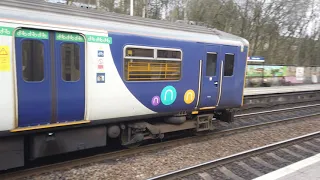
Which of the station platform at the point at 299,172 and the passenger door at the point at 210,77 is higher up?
the passenger door at the point at 210,77

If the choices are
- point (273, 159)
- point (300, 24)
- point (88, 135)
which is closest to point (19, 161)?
point (88, 135)

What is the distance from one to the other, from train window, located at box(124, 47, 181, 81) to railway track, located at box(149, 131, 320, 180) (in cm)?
220

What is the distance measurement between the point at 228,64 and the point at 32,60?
5.44 meters

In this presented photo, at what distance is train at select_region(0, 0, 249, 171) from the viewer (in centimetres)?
475

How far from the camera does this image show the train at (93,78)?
4754 mm

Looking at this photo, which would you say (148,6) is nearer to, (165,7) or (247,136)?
(165,7)

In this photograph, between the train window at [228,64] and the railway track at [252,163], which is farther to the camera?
the train window at [228,64]

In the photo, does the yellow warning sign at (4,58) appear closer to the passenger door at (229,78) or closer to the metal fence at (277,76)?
the passenger door at (229,78)

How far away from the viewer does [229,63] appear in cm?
834

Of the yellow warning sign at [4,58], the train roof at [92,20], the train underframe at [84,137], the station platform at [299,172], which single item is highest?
the train roof at [92,20]

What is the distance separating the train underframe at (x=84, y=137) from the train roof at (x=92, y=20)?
206cm

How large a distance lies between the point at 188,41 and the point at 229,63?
1.80m

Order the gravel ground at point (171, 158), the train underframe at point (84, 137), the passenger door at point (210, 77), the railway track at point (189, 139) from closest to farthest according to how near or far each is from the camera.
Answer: the train underframe at point (84, 137) → the railway track at point (189, 139) → the gravel ground at point (171, 158) → the passenger door at point (210, 77)

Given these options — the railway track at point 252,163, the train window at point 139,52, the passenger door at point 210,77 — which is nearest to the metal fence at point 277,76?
the railway track at point 252,163
